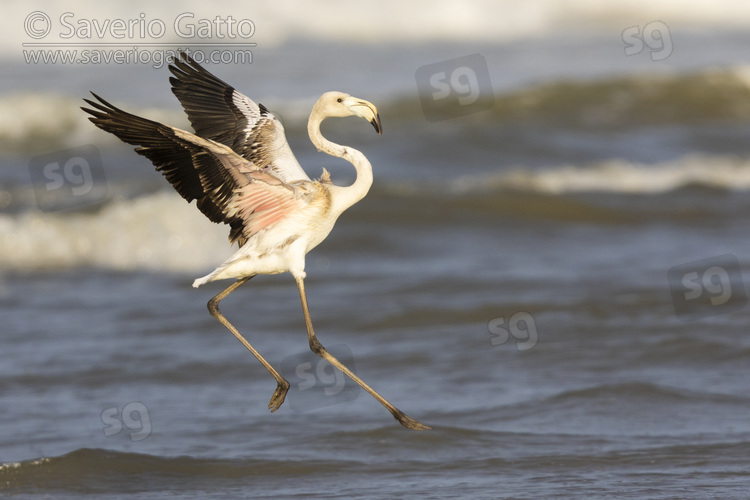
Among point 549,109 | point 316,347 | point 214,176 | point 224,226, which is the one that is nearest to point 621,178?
point 549,109

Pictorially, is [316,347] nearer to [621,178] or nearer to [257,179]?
[257,179]

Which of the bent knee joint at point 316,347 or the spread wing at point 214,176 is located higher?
the spread wing at point 214,176

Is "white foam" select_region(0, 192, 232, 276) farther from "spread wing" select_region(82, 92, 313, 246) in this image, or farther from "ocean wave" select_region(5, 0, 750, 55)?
"ocean wave" select_region(5, 0, 750, 55)

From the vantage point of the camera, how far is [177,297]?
1231 cm

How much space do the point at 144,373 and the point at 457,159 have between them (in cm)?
1044

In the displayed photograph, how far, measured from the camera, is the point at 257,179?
6746 mm

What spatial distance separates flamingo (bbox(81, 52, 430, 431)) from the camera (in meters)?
6.56

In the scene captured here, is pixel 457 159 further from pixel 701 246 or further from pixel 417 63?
pixel 417 63

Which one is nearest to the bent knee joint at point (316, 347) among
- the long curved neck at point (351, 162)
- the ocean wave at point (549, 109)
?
the long curved neck at point (351, 162)

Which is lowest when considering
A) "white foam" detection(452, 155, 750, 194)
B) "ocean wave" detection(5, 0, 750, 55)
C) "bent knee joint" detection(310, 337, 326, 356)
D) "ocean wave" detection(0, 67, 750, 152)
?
"bent knee joint" detection(310, 337, 326, 356)

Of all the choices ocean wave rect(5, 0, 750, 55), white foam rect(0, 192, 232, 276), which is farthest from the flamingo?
ocean wave rect(5, 0, 750, 55)

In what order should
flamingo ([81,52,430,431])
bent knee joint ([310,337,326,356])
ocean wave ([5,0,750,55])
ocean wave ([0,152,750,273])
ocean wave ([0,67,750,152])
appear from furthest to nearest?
1. ocean wave ([5,0,750,55])
2. ocean wave ([0,67,750,152])
3. ocean wave ([0,152,750,273])
4. bent knee joint ([310,337,326,356])
5. flamingo ([81,52,430,431])

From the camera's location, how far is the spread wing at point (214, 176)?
19.8 feet

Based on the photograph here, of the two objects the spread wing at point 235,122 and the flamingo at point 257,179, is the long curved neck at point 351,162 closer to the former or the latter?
the flamingo at point 257,179
